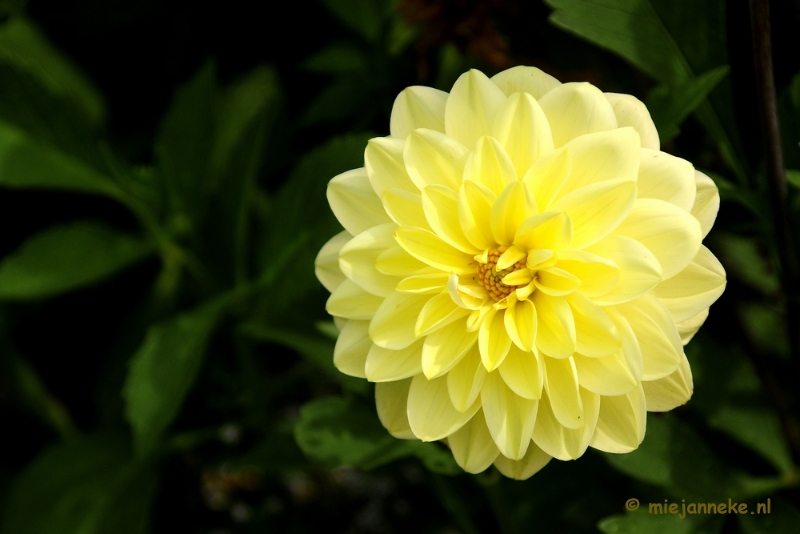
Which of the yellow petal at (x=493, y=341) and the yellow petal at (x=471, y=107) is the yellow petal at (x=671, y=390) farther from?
the yellow petal at (x=471, y=107)

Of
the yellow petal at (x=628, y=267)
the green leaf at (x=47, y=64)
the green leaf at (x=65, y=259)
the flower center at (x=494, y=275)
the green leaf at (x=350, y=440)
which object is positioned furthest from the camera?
the green leaf at (x=47, y=64)

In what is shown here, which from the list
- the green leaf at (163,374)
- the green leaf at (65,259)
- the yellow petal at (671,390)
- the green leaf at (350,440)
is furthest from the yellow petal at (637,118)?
the green leaf at (65,259)

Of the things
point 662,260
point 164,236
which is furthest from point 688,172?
point 164,236

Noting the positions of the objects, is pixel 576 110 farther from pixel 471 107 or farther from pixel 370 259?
pixel 370 259

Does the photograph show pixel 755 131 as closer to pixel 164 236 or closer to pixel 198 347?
pixel 198 347

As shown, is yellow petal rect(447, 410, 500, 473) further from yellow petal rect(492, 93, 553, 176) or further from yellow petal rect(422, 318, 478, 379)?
yellow petal rect(492, 93, 553, 176)

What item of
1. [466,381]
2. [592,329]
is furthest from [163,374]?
[592,329]
